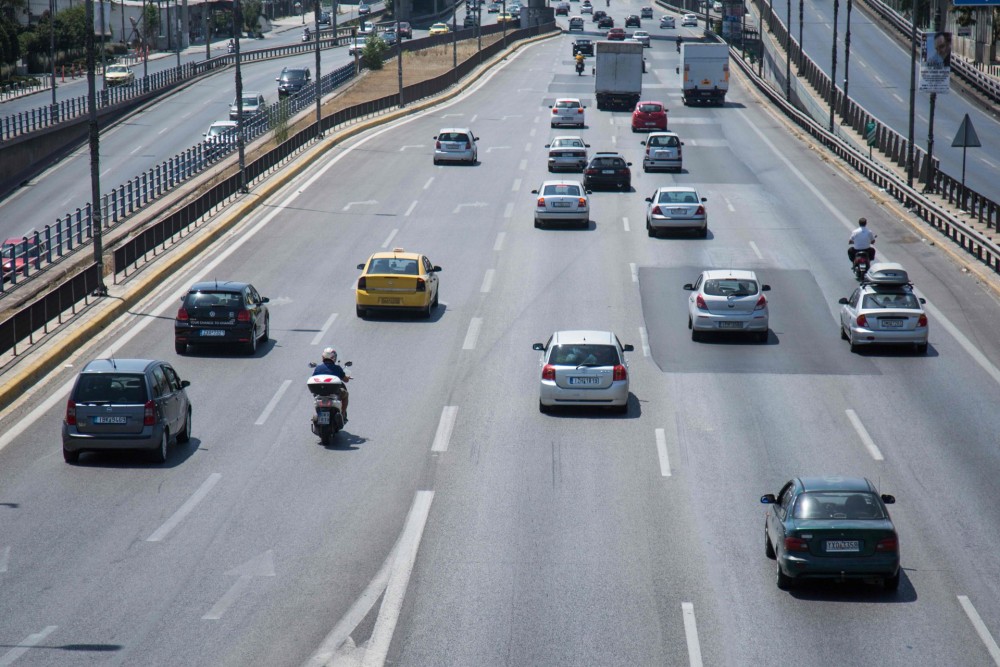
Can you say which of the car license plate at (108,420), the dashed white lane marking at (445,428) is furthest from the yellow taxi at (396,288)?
the car license plate at (108,420)

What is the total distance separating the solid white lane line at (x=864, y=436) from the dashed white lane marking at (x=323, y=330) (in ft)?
37.8

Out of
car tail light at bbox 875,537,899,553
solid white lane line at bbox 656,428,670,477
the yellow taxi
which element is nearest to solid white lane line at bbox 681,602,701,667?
car tail light at bbox 875,537,899,553

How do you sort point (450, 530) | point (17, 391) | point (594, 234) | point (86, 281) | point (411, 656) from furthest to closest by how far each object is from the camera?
point (594, 234)
point (86, 281)
point (17, 391)
point (450, 530)
point (411, 656)

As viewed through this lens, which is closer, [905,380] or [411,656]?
[411,656]

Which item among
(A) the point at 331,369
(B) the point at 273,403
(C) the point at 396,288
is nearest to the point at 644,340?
(C) the point at 396,288

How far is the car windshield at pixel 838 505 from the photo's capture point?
600 inches

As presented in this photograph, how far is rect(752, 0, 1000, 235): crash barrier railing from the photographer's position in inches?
1699

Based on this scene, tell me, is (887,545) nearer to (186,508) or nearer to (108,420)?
(186,508)

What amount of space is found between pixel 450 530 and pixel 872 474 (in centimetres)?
668

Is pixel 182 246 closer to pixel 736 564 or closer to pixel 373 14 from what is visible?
pixel 736 564

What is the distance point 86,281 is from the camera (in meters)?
32.1

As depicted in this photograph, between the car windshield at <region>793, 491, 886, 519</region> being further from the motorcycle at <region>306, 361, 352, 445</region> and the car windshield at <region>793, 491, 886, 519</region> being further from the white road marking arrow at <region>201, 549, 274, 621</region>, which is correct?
the motorcycle at <region>306, 361, 352, 445</region>

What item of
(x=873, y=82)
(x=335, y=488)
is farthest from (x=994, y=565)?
(x=873, y=82)

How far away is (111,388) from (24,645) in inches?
290
